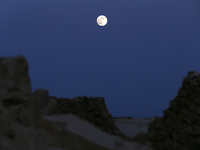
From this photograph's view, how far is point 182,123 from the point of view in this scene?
8.67 meters

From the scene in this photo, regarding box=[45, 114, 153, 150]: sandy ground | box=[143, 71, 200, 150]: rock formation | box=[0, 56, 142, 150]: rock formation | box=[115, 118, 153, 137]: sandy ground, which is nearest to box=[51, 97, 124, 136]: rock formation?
box=[115, 118, 153, 137]: sandy ground

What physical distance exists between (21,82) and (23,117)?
73 centimetres

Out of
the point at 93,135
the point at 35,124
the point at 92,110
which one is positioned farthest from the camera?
the point at 92,110

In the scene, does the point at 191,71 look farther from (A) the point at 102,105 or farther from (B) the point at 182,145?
(A) the point at 102,105

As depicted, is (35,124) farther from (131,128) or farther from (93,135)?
(131,128)

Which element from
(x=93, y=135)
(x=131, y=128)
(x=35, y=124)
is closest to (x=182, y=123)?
(x=93, y=135)

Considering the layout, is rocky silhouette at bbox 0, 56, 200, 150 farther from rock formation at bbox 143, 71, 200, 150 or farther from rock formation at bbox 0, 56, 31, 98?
rock formation at bbox 143, 71, 200, 150

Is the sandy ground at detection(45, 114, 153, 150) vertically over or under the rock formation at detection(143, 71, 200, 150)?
under

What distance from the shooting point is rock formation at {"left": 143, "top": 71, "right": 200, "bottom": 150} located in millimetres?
8234

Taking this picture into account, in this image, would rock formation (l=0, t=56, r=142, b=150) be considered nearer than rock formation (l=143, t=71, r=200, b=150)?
Yes

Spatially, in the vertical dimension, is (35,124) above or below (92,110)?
below

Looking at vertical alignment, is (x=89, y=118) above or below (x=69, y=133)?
above

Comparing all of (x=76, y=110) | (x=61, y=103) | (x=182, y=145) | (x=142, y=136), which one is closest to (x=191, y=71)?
(x=182, y=145)

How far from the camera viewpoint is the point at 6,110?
4922 millimetres
